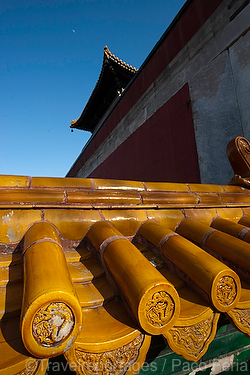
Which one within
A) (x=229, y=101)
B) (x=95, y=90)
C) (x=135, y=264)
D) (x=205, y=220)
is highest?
(x=95, y=90)

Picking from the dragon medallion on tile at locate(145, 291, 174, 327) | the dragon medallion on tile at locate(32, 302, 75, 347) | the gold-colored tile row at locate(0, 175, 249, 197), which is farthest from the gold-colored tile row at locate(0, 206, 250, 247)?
the dragon medallion on tile at locate(145, 291, 174, 327)

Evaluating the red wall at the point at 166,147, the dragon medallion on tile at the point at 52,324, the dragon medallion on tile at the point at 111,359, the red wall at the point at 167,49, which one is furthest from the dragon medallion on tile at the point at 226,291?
the red wall at the point at 167,49

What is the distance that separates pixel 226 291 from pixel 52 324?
2.50 feet

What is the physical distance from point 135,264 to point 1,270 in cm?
64

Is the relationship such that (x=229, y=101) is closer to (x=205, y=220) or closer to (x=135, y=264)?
(x=205, y=220)

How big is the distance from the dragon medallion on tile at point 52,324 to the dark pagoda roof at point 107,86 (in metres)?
9.98

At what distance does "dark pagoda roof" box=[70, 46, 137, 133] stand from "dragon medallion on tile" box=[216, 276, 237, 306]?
9.71 m

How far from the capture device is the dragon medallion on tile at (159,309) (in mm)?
829

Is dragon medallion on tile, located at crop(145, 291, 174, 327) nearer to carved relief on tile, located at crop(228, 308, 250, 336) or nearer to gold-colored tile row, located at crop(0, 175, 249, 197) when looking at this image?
carved relief on tile, located at crop(228, 308, 250, 336)

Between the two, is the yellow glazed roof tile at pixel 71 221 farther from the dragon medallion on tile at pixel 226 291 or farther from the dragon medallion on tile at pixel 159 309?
the dragon medallion on tile at pixel 226 291

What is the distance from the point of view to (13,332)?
0.77m

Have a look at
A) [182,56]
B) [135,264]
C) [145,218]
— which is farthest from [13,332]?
[182,56]

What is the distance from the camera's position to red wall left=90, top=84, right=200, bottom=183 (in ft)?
14.2

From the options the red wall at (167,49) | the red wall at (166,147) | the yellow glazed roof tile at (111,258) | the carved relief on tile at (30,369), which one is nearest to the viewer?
the carved relief on tile at (30,369)
